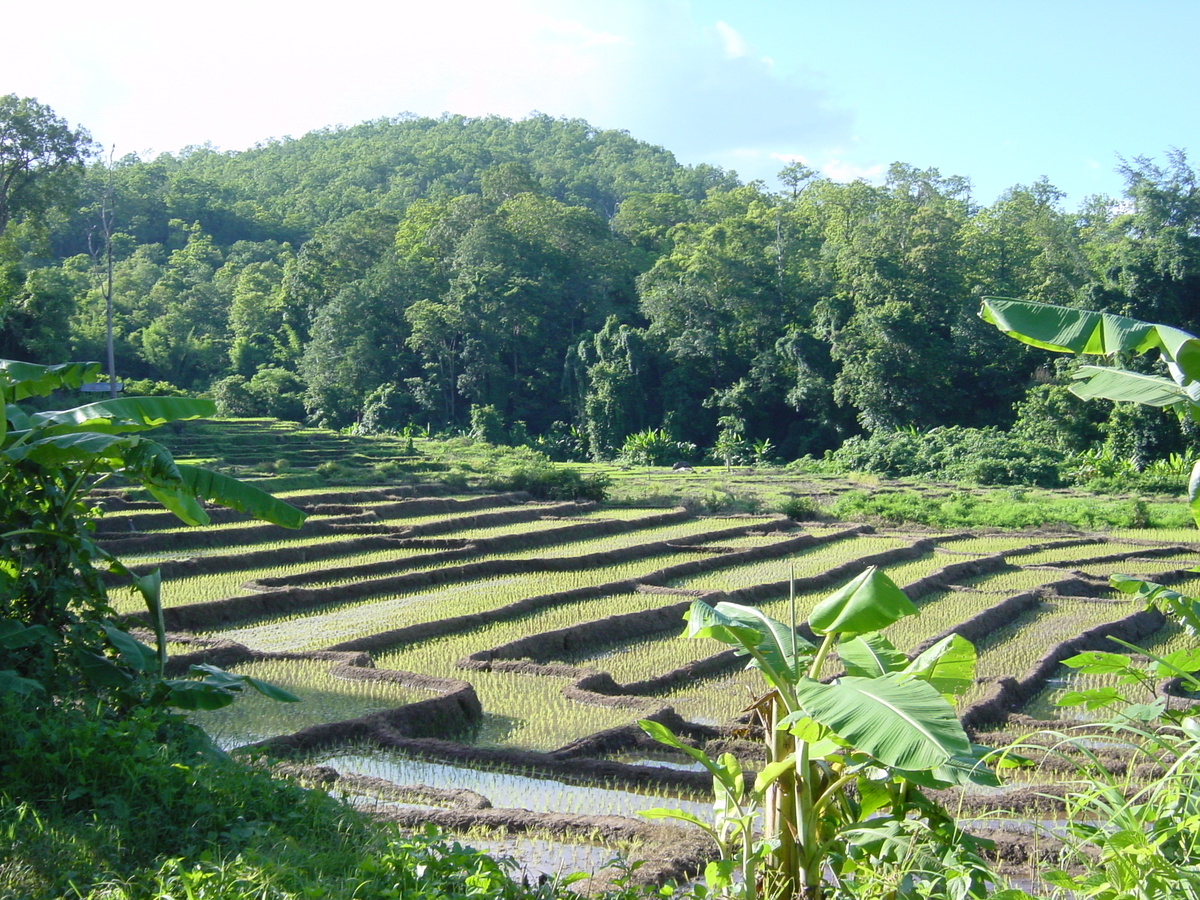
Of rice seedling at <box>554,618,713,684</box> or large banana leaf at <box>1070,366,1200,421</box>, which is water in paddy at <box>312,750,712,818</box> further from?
large banana leaf at <box>1070,366,1200,421</box>

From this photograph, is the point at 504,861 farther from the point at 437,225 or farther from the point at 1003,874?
the point at 437,225

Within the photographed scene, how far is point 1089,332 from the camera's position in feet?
13.5

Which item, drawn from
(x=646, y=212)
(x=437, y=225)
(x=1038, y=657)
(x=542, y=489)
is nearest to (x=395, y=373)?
(x=437, y=225)

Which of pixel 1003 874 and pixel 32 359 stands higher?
pixel 32 359

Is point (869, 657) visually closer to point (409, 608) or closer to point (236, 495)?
point (236, 495)

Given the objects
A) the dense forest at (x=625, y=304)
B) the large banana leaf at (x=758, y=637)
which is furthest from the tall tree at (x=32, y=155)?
the large banana leaf at (x=758, y=637)

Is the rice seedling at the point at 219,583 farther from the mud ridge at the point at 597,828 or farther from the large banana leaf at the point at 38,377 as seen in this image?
the mud ridge at the point at 597,828

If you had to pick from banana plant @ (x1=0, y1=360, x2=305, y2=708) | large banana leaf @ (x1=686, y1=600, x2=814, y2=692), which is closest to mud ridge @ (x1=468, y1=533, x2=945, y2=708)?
banana plant @ (x1=0, y1=360, x2=305, y2=708)

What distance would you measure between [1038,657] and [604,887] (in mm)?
8248

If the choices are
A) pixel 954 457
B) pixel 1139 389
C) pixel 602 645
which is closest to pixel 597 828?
pixel 1139 389

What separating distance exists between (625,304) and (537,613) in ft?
128

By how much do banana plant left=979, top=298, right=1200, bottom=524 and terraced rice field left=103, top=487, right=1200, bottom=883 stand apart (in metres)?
3.71

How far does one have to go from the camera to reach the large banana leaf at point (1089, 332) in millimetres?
3789

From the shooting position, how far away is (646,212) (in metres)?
56.5
